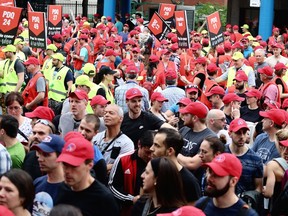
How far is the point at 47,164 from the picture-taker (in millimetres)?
6656

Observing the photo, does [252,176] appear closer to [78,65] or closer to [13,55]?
[13,55]

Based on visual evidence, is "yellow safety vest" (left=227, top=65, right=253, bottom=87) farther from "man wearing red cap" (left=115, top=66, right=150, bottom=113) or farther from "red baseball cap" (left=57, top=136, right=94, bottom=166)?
"red baseball cap" (left=57, top=136, right=94, bottom=166)

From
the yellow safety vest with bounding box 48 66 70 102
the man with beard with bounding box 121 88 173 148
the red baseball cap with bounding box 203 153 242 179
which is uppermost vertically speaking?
the red baseball cap with bounding box 203 153 242 179

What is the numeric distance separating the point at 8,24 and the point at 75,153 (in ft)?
33.9

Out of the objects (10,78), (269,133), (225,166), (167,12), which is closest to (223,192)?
(225,166)

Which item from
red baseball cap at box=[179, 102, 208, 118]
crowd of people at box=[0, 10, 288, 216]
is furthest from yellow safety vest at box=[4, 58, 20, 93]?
red baseball cap at box=[179, 102, 208, 118]

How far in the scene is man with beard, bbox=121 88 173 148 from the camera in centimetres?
996

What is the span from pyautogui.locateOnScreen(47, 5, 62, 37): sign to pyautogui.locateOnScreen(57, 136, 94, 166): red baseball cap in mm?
16616

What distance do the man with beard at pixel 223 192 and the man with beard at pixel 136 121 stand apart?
12.3 ft

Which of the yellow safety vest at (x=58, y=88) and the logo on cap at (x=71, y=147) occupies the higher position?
the logo on cap at (x=71, y=147)

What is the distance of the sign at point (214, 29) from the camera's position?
64.1 ft

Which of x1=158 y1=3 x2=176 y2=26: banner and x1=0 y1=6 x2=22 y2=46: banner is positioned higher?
x1=0 y1=6 x2=22 y2=46: banner

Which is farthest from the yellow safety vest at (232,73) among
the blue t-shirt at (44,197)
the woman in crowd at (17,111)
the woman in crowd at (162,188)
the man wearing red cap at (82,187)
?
the man wearing red cap at (82,187)

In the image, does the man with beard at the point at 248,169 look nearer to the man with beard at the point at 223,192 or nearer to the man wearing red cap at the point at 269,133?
the man wearing red cap at the point at 269,133
